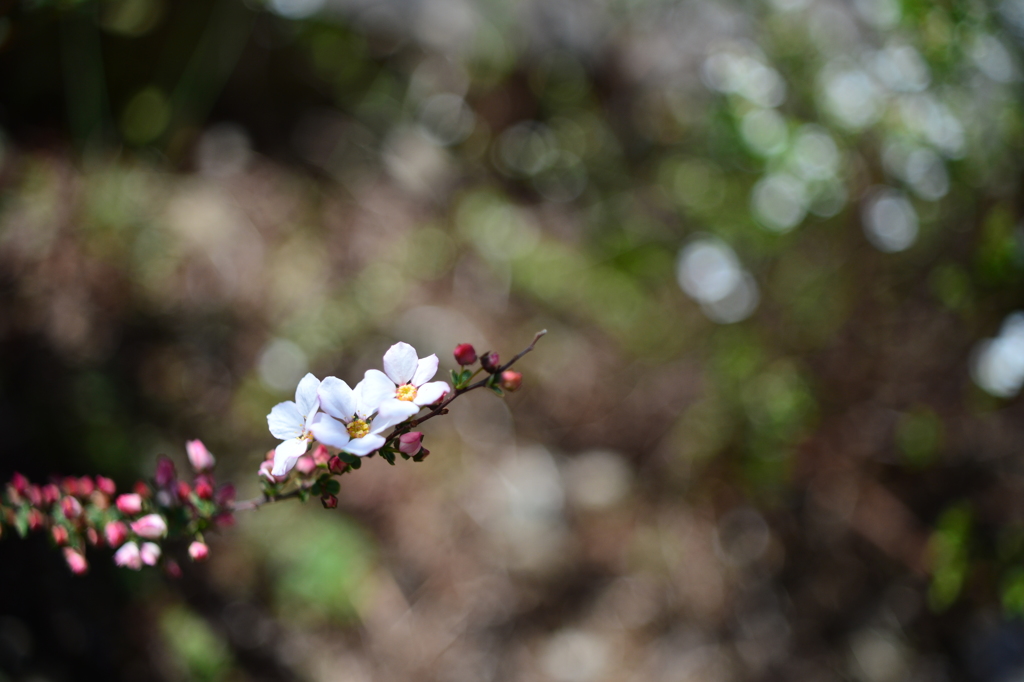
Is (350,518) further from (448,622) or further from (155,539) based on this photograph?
(155,539)

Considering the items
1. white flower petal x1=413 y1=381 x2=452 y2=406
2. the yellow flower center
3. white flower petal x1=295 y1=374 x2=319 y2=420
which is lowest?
the yellow flower center

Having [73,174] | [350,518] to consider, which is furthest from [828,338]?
[73,174]

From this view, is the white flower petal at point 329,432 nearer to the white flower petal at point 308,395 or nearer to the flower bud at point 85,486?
the white flower petal at point 308,395

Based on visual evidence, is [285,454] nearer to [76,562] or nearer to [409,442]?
[409,442]

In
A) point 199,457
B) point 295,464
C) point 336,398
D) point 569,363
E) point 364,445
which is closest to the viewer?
point 364,445

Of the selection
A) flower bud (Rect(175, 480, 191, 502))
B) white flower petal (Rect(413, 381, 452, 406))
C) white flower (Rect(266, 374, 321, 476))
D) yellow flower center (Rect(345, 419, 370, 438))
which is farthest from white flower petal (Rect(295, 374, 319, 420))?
flower bud (Rect(175, 480, 191, 502))

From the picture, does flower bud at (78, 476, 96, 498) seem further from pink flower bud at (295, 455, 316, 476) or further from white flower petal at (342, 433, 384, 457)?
white flower petal at (342, 433, 384, 457)

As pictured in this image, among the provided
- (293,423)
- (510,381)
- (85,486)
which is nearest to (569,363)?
(510,381)
